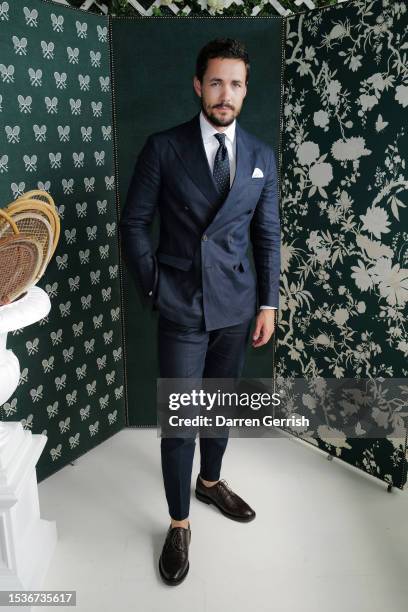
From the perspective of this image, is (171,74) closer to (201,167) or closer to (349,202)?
(201,167)

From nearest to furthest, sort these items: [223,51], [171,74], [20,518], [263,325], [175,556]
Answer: [223,51] → [20,518] → [175,556] → [263,325] → [171,74]

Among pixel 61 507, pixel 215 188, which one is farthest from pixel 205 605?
pixel 215 188

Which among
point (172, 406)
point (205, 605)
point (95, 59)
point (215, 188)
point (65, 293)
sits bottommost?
point (205, 605)

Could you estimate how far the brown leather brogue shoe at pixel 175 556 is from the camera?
1.94 meters

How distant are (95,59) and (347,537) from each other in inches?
83.3

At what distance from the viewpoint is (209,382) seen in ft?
7.07

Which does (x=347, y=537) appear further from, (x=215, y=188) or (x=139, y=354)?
(x=215, y=188)

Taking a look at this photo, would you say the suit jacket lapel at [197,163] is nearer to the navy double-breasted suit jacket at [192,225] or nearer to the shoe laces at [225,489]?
the navy double-breasted suit jacket at [192,225]

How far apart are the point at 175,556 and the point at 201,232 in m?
1.13

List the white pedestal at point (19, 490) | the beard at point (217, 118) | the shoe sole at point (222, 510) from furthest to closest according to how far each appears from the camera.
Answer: the shoe sole at point (222, 510), the beard at point (217, 118), the white pedestal at point (19, 490)

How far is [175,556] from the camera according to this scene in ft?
6.51

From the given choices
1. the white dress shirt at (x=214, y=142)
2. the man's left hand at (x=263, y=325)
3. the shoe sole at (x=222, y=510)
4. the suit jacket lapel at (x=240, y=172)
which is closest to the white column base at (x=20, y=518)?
the shoe sole at (x=222, y=510)

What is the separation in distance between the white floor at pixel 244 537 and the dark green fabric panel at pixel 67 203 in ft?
0.90

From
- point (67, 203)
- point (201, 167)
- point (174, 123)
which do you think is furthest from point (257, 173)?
point (67, 203)
